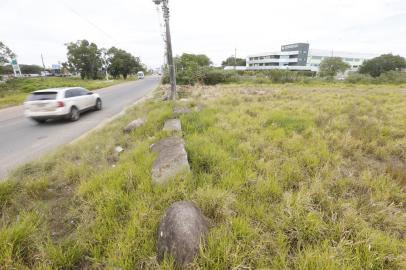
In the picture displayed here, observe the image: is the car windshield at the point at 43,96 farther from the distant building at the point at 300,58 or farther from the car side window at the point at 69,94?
the distant building at the point at 300,58

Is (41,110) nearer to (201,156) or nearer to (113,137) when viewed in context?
(113,137)

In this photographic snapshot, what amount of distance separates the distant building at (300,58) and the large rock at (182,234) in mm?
66946

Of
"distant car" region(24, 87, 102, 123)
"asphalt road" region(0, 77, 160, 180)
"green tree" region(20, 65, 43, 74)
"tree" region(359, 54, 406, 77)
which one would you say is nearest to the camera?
"asphalt road" region(0, 77, 160, 180)

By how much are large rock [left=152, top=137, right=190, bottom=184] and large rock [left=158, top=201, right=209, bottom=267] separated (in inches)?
34.3

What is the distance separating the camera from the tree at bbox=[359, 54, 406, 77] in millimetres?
47125

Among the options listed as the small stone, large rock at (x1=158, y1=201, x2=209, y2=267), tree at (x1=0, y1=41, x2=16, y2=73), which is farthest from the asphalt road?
tree at (x1=0, y1=41, x2=16, y2=73)

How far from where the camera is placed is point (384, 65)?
4734cm

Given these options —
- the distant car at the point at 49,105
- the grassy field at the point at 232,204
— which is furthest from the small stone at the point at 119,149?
the distant car at the point at 49,105

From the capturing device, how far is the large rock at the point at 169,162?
Answer: 2.87 m

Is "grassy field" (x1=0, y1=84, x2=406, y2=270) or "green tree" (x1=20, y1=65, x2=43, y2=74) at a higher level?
"green tree" (x1=20, y1=65, x2=43, y2=74)

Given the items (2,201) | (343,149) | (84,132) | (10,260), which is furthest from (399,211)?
(84,132)

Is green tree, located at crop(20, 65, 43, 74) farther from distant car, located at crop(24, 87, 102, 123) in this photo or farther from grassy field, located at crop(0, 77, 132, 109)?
distant car, located at crop(24, 87, 102, 123)

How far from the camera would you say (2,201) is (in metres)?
2.71

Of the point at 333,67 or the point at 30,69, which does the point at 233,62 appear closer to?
the point at 333,67
